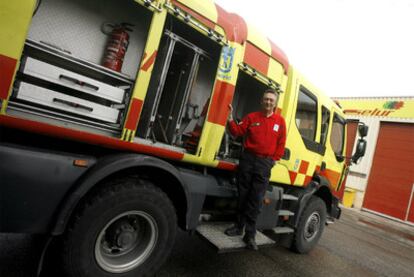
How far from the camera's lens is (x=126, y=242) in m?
2.66

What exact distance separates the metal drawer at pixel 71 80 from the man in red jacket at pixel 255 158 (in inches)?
57.5

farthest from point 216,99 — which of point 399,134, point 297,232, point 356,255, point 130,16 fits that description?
point 399,134

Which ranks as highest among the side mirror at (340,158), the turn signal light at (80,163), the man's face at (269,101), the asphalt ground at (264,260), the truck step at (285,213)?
the man's face at (269,101)

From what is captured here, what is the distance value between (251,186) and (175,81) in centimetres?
153

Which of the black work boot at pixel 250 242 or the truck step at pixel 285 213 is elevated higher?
the truck step at pixel 285 213

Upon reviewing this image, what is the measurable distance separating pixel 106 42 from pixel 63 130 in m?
1.09

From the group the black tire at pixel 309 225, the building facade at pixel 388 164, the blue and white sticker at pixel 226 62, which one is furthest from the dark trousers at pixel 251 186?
the building facade at pixel 388 164

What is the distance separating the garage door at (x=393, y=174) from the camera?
41.5 ft

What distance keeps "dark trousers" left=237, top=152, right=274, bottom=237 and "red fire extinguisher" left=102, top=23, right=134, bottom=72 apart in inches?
72.8

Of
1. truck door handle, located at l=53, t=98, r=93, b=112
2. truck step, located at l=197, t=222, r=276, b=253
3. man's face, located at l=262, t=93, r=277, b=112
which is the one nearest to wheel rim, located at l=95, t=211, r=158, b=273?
truck step, located at l=197, t=222, r=276, b=253

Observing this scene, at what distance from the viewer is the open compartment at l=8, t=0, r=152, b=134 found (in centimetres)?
225

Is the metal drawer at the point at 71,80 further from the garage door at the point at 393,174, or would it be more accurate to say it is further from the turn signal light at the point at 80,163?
the garage door at the point at 393,174

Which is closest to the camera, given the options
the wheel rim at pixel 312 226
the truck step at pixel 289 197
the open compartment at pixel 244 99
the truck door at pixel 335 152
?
the open compartment at pixel 244 99

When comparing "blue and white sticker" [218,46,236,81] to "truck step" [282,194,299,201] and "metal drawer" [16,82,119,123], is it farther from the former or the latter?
"truck step" [282,194,299,201]
